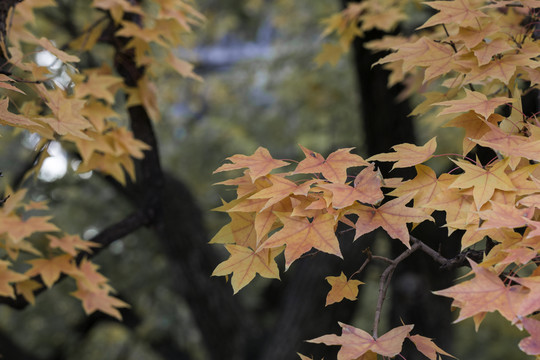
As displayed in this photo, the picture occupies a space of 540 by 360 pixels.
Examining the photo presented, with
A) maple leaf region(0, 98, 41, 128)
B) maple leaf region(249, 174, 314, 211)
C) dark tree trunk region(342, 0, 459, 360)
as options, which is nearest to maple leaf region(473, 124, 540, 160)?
maple leaf region(249, 174, 314, 211)

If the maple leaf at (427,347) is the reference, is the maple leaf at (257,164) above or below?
above

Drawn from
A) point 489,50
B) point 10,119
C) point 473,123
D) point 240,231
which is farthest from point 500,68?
point 10,119

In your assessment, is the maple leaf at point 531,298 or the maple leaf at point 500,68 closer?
the maple leaf at point 531,298

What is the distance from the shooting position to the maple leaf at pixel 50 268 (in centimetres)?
201

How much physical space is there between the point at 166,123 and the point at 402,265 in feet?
10.0

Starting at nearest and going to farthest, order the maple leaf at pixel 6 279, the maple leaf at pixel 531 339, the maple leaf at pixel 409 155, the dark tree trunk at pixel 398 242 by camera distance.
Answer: the maple leaf at pixel 531 339, the maple leaf at pixel 409 155, the maple leaf at pixel 6 279, the dark tree trunk at pixel 398 242

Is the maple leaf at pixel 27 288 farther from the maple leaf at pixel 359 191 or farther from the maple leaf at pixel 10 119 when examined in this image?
the maple leaf at pixel 359 191

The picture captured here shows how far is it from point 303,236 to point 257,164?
217 mm

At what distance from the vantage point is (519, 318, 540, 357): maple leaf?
85 centimetres

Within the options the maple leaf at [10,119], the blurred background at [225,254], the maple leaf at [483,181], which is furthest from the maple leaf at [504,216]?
the blurred background at [225,254]

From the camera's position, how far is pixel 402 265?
3598 mm

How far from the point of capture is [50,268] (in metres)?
2.05

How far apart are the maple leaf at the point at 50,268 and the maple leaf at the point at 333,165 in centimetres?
129

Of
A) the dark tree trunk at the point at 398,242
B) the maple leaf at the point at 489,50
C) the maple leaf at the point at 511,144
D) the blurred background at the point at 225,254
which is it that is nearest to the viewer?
the maple leaf at the point at 511,144
